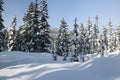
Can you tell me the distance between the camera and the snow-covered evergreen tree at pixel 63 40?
184 feet

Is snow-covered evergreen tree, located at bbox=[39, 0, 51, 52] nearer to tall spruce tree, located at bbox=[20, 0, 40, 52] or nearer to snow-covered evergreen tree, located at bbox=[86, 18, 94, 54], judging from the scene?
tall spruce tree, located at bbox=[20, 0, 40, 52]

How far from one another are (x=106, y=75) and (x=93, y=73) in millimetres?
928

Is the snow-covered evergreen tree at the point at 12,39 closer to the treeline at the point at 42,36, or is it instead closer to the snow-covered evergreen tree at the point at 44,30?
the treeline at the point at 42,36

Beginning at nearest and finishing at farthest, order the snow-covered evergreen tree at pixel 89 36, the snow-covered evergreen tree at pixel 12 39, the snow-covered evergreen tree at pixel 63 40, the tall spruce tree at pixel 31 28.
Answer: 1. the tall spruce tree at pixel 31 28
2. the snow-covered evergreen tree at pixel 63 40
3. the snow-covered evergreen tree at pixel 12 39
4. the snow-covered evergreen tree at pixel 89 36

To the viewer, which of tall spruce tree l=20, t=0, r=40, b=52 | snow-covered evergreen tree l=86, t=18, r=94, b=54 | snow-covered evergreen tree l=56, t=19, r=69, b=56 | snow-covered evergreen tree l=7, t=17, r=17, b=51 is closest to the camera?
tall spruce tree l=20, t=0, r=40, b=52

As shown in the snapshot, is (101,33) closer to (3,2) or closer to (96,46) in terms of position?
(96,46)

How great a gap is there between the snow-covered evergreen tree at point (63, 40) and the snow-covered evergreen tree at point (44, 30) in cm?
964

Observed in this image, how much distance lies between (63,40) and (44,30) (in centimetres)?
1163

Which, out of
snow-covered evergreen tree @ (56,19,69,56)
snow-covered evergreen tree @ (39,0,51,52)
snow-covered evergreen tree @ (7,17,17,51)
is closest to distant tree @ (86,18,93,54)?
snow-covered evergreen tree @ (56,19,69,56)

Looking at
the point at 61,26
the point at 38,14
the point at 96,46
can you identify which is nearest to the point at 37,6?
the point at 38,14

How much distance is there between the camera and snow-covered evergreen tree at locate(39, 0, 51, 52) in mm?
45000

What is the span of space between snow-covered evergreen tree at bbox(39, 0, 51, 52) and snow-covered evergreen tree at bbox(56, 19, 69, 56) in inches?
380

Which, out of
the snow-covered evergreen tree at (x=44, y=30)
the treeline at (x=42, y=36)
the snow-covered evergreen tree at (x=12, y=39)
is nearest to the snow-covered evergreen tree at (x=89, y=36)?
the treeline at (x=42, y=36)

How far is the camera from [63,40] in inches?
2223
